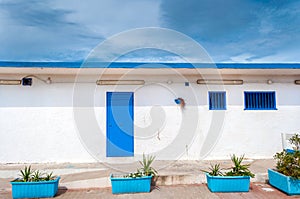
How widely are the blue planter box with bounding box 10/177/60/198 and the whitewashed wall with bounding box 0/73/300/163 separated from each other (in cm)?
217

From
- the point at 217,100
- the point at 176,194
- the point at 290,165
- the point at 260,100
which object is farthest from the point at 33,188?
the point at 260,100

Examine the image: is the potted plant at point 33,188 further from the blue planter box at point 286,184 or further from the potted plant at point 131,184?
the blue planter box at point 286,184

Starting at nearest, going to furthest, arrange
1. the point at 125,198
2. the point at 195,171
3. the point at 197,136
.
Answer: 1. the point at 125,198
2. the point at 195,171
3. the point at 197,136

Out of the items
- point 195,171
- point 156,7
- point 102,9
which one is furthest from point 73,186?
point 156,7

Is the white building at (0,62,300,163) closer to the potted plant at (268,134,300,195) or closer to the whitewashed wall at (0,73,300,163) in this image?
the whitewashed wall at (0,73,300,163)

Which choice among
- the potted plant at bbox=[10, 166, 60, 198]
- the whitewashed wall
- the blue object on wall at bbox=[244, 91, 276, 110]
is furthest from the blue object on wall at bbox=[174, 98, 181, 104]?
the potted plant at bbox=[10, 166, 60, 198]

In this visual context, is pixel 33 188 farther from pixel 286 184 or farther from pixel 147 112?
pixel 286 184

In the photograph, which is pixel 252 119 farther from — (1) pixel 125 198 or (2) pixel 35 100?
(2) pixel 35 100

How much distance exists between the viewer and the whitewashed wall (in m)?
5.97

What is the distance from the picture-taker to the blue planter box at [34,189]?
377 cm

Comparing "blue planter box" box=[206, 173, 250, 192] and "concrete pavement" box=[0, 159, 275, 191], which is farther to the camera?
"concrete pavement" box=[0, 159, 275, 191]

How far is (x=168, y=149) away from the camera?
6262 millimetres

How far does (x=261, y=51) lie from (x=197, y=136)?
4116 mm

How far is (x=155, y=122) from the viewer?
6.31 meters
